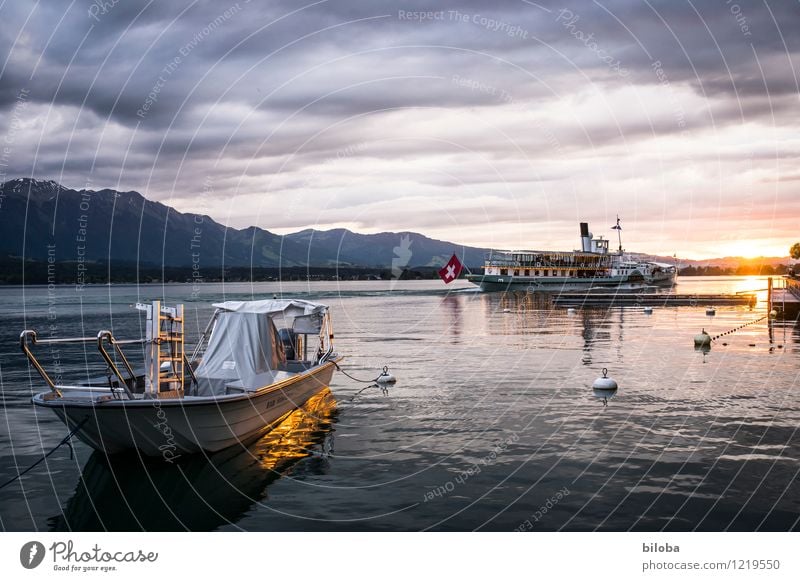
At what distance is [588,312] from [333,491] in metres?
73.9

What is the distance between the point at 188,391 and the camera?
22.3m

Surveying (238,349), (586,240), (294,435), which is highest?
(586,240)

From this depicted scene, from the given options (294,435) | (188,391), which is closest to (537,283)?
(294,435)

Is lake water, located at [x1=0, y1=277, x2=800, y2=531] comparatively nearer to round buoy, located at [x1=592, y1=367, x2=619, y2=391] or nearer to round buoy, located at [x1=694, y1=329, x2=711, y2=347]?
round buoy, located at [x1=592, y1=367, x2=619, y2=391]

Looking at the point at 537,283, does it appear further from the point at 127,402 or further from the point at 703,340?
the point at 127,402

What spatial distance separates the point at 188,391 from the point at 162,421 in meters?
4.56

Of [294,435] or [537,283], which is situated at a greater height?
[537,283]

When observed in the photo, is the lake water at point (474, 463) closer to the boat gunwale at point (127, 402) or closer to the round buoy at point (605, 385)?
the round buoy at point (605, 385)

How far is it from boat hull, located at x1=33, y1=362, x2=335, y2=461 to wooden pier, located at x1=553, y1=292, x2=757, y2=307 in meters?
82.5

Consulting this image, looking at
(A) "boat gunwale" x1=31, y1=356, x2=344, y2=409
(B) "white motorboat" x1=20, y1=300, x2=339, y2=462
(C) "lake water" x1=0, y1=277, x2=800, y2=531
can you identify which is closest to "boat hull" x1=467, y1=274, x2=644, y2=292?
(C) "lake water" x1=0, y1=277, x2=800, y2=531

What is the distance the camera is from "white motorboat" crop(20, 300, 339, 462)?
17406 millimetres

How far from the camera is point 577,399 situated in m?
27.2

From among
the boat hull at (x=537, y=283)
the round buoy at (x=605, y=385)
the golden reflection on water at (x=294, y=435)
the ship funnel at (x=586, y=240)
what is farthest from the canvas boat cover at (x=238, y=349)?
the ship funnel at (x=586, y=240)
